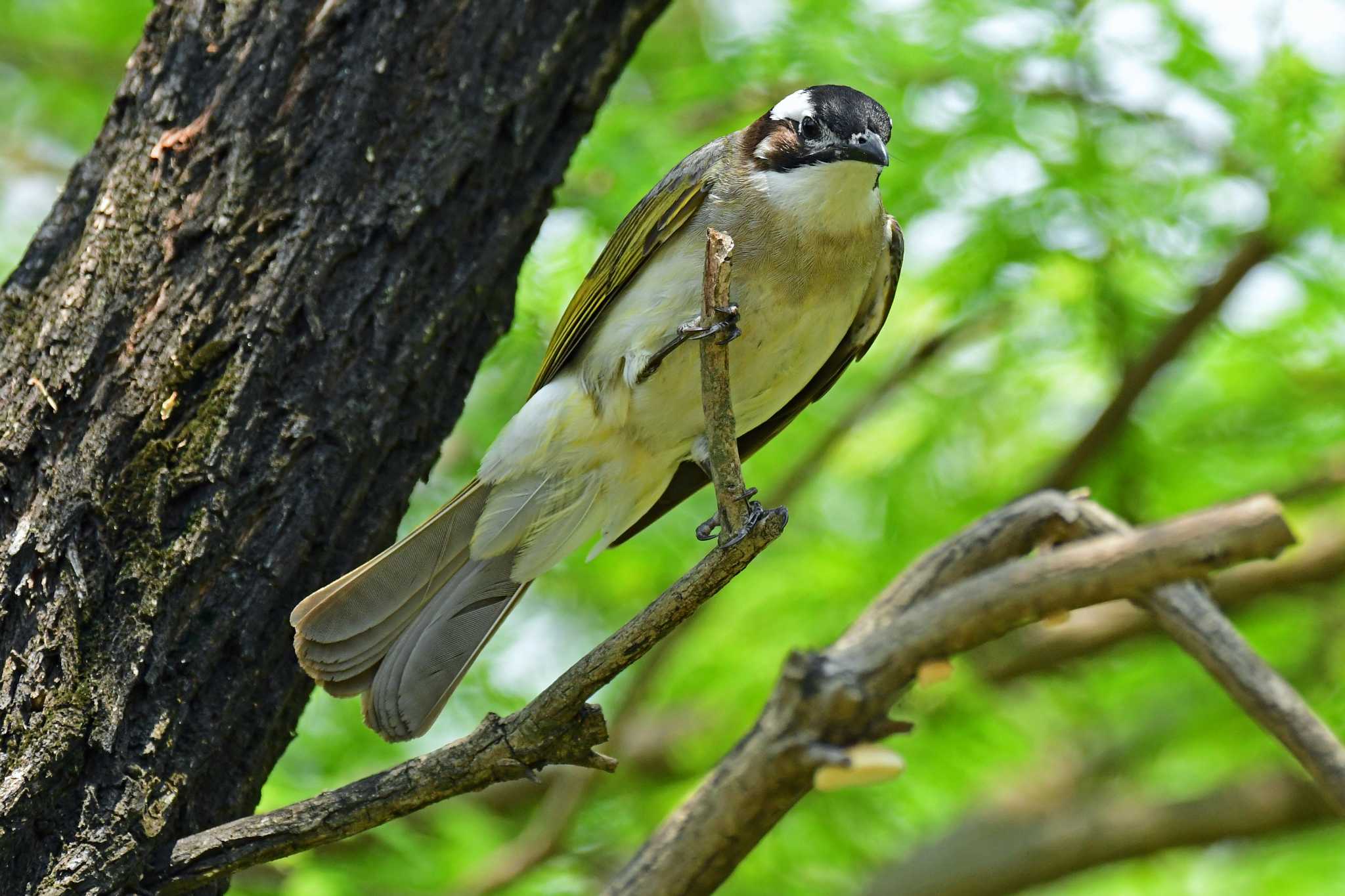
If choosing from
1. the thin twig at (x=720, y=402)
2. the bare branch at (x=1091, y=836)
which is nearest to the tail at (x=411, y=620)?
the thin twig at (x=720, y=402)

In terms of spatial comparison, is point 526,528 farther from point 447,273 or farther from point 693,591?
point 693,591

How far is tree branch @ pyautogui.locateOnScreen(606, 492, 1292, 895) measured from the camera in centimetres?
343

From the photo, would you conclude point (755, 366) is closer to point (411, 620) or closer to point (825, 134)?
point (825, 134)

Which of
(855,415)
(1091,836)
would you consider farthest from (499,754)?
(1091,836)

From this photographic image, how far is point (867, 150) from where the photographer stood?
3557mm

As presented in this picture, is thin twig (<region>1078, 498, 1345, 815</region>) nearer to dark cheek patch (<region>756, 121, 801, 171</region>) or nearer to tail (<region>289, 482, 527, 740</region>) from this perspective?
dark cheek patch (<region>756, 121, 801, 171</region>)

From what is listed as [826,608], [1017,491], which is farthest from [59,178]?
[1017,491]

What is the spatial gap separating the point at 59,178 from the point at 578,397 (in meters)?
5.08

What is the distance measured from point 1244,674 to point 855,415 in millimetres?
2197

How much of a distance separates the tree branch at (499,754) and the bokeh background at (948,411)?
189 cm

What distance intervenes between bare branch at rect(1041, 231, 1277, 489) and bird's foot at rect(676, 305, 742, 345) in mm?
2520

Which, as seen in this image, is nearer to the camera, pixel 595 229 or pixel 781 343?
pixel 781 343

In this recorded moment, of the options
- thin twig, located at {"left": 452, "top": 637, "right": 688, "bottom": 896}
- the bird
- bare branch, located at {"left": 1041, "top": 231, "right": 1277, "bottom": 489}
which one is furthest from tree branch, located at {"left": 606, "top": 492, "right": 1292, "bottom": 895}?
bare branch, located at {"left": 1041, "top": 231, "right": 1277, "bottom": 489}

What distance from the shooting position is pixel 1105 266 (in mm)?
5285
